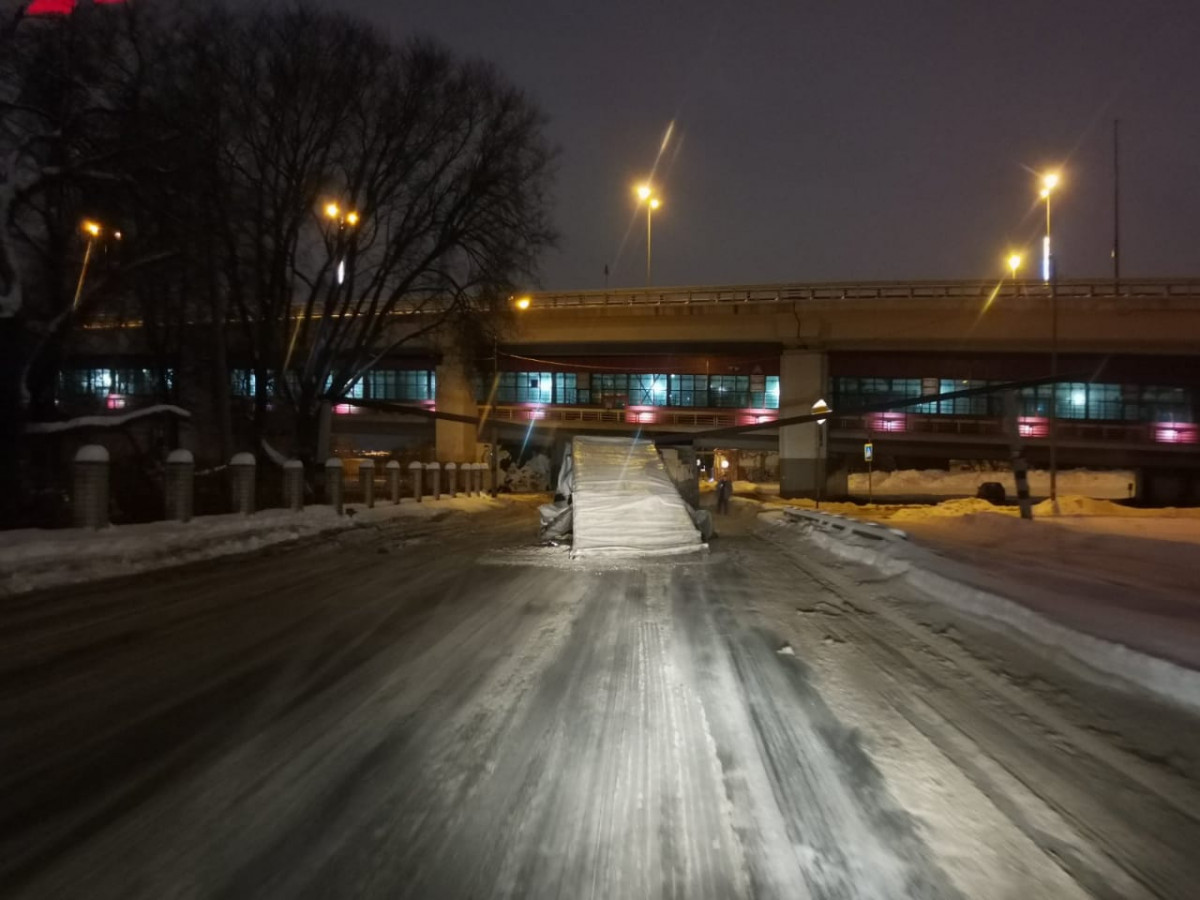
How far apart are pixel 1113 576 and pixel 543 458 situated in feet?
189

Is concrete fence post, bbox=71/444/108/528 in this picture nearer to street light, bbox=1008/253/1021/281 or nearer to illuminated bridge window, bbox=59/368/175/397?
illuminated bridge window, bbox=59/368/175/397

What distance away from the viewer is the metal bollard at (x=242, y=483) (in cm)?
2283

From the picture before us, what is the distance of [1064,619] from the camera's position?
31.4 ft

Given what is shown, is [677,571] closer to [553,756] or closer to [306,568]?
[306,568]

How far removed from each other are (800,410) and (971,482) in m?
27.5

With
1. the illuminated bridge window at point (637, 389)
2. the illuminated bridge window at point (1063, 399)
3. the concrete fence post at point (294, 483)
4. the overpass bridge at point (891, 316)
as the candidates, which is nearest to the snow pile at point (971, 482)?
the illuminated bridge window at point (1063, 399)

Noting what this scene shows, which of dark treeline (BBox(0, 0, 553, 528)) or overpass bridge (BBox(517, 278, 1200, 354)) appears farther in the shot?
overpass bridge (BBox(517, 278, 1200, 354))

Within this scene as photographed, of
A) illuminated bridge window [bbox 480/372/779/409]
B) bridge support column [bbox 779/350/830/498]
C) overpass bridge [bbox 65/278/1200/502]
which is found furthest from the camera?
illuminated bridge window [bbox 480/372/779/409]

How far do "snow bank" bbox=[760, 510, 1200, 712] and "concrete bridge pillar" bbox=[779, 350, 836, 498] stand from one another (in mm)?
34585

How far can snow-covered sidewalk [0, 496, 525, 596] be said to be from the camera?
44.1 feet

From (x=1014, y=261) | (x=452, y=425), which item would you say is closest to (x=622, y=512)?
(x=452, y=425)

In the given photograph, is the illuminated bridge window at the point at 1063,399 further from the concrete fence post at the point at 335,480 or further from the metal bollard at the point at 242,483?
the metal bollard at the point at 242,483

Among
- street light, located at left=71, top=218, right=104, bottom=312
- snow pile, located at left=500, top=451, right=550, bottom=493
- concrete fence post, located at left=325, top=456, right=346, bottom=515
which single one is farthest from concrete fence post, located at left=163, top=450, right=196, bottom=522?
snow pile, located at left=500, top=451, right=550, bottom=493

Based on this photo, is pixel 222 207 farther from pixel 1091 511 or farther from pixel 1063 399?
pixel 1063 399
